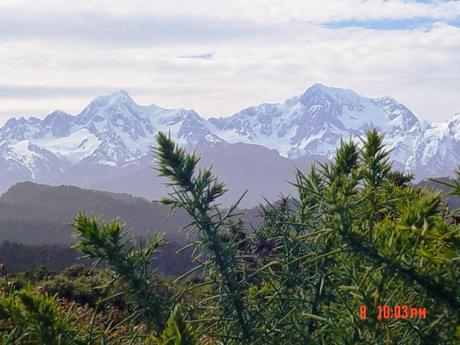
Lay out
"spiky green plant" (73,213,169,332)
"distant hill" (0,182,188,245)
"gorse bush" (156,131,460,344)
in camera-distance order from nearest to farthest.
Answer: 1. "gorse bush" (156,131,460,344)
2. "spiky green plant" (73,213,169,332)
3. "distant hill" (0,182,188,245)

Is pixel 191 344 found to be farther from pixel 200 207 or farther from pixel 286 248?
pixel 286 248

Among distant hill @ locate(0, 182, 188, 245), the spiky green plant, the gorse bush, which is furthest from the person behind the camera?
distant hill @ locate(0, 182, 188, 245)

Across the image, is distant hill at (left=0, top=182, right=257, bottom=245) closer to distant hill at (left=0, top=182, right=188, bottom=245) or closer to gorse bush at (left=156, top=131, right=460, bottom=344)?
distant hill at (left=0, top=182, right=188, bottom=245)

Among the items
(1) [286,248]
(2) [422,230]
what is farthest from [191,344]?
(1) [286,248]

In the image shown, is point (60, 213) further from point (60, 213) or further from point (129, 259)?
point (129, 259)

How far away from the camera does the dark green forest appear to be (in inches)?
51.1

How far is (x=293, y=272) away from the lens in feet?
6.32

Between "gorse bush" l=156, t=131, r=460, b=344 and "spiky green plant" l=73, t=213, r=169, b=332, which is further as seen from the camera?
"spiky green plant" l=73, t=213, r=169, b=332

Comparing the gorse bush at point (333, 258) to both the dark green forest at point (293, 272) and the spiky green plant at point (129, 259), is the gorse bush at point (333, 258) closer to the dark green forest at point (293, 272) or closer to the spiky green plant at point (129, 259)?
the dark green forest at point (293, 272)

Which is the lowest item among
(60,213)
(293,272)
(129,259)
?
(60,213)
